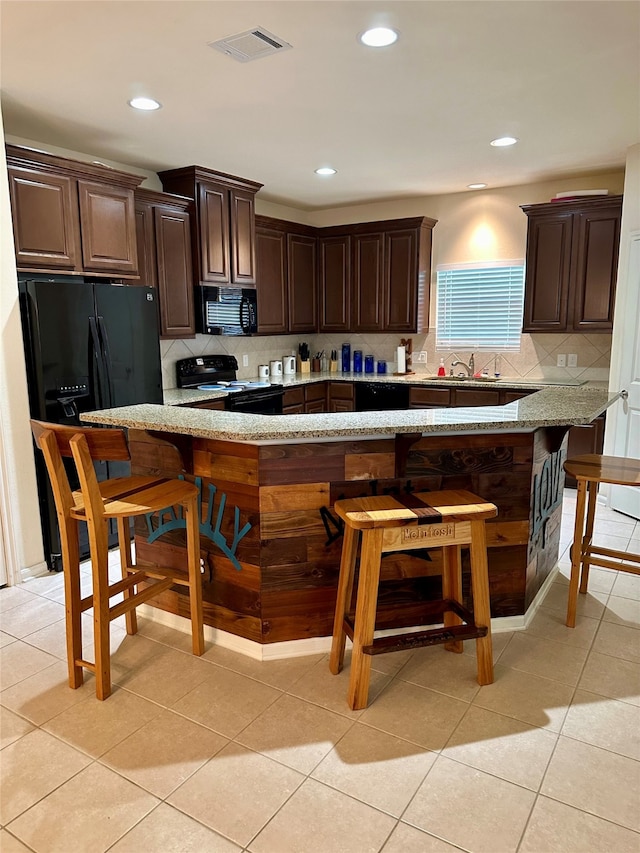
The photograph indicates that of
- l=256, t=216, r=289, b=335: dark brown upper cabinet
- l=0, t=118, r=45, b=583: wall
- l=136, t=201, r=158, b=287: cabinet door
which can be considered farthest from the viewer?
l=256, t=216, r=289, b=335: dark brown upper cabinet

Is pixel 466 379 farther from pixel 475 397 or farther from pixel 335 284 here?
pixel 335 284

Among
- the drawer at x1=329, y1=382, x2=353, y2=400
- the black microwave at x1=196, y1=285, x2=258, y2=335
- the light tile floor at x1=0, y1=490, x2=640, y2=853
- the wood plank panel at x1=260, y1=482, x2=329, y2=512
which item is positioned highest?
the black microwave at x1=196, y1=285, x2=258, y2=335

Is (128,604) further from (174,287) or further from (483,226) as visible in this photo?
(483,226)

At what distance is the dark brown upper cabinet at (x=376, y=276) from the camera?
227 inches

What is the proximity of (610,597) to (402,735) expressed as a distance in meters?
1.67

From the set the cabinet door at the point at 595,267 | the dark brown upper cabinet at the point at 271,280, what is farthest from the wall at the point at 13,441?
the cabinet door at the point at 595,267

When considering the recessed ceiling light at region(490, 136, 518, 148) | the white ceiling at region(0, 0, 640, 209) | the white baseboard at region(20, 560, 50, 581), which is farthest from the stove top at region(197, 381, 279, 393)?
the recessed ceiling light at region(490, 136, 518, 148)

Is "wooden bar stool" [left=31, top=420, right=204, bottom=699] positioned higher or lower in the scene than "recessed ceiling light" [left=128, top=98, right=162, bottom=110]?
lower

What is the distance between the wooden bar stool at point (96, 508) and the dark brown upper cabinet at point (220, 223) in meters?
2.76

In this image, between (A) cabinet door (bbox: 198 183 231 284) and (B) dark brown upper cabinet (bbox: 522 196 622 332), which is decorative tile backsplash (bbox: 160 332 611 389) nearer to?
(B) dark brown upper cabinet (bbox: 522 196 622 332)

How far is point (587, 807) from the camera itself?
5.76 ft

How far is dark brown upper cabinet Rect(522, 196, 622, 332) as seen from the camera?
4.78m

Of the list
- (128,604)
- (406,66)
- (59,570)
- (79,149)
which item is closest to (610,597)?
(128,604)

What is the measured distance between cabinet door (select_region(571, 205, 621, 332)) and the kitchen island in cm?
247
